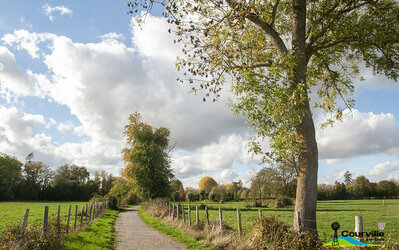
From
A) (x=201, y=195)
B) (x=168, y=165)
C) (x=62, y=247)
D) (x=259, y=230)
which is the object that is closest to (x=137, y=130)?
(x=168, y=165)

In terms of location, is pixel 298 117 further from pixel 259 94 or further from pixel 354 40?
pixel 354 40

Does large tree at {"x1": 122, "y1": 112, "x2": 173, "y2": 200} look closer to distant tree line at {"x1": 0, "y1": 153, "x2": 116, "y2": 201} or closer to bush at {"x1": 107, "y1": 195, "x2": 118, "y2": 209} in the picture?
bush at {"x1": 107, "y1": 195, "x2": 118, "y2": 209}

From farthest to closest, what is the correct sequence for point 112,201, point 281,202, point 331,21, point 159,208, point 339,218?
point 281,202, point 112,201, point 159,208, point 339,218, point 331,21

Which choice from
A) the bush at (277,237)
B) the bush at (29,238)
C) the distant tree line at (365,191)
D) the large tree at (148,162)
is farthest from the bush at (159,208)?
the distant tree line at (365,191)

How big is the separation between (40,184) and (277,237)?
3669 inches

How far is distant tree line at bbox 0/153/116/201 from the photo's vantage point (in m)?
80.6

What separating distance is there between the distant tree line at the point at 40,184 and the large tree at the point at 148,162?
46.9m

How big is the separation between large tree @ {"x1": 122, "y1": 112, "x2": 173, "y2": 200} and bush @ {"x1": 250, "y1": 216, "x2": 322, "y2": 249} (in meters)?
25.6

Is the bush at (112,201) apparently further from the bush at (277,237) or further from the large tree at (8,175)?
the large tree at (8,175)

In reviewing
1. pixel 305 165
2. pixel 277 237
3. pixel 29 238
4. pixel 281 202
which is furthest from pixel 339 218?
pixel 29 238

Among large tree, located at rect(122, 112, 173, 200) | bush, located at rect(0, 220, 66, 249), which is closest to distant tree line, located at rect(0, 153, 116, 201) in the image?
large tree, located at rect(122, 112, 173, 200)

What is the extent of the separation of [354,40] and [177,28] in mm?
6949

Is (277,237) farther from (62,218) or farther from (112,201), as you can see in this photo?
(112,201)

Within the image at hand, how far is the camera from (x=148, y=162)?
34.3m
